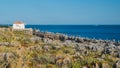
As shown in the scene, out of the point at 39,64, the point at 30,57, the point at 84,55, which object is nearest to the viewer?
the point at 39,64

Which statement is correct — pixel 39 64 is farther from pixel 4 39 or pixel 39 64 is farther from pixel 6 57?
pixel 4 39

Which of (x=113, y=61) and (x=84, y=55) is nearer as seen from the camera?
(x=113, y=61)

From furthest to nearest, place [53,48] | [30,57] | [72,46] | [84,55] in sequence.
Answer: [72,46] → [53,48] → [84,55] → [30,57]

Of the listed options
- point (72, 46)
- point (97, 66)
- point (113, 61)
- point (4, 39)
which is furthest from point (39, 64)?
point (4, 39)

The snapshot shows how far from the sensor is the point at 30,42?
9856 centimetres

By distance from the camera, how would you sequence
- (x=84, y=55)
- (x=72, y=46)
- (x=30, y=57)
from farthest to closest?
(x=72, y=46) → (x=84, y=55) → (x=30, y=57)

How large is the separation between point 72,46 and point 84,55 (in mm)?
12409

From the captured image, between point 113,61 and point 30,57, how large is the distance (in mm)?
19712

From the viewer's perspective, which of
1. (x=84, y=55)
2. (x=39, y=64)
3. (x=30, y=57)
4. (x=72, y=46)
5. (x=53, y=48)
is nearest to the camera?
(x=39, y=64)

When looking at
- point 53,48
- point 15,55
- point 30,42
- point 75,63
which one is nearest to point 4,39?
point 30,42

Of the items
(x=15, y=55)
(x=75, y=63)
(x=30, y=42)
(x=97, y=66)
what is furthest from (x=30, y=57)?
(x=30, y=42)

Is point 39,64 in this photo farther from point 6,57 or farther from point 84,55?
point 84,55

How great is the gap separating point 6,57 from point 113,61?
82.5 ft

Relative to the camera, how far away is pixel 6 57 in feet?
240
